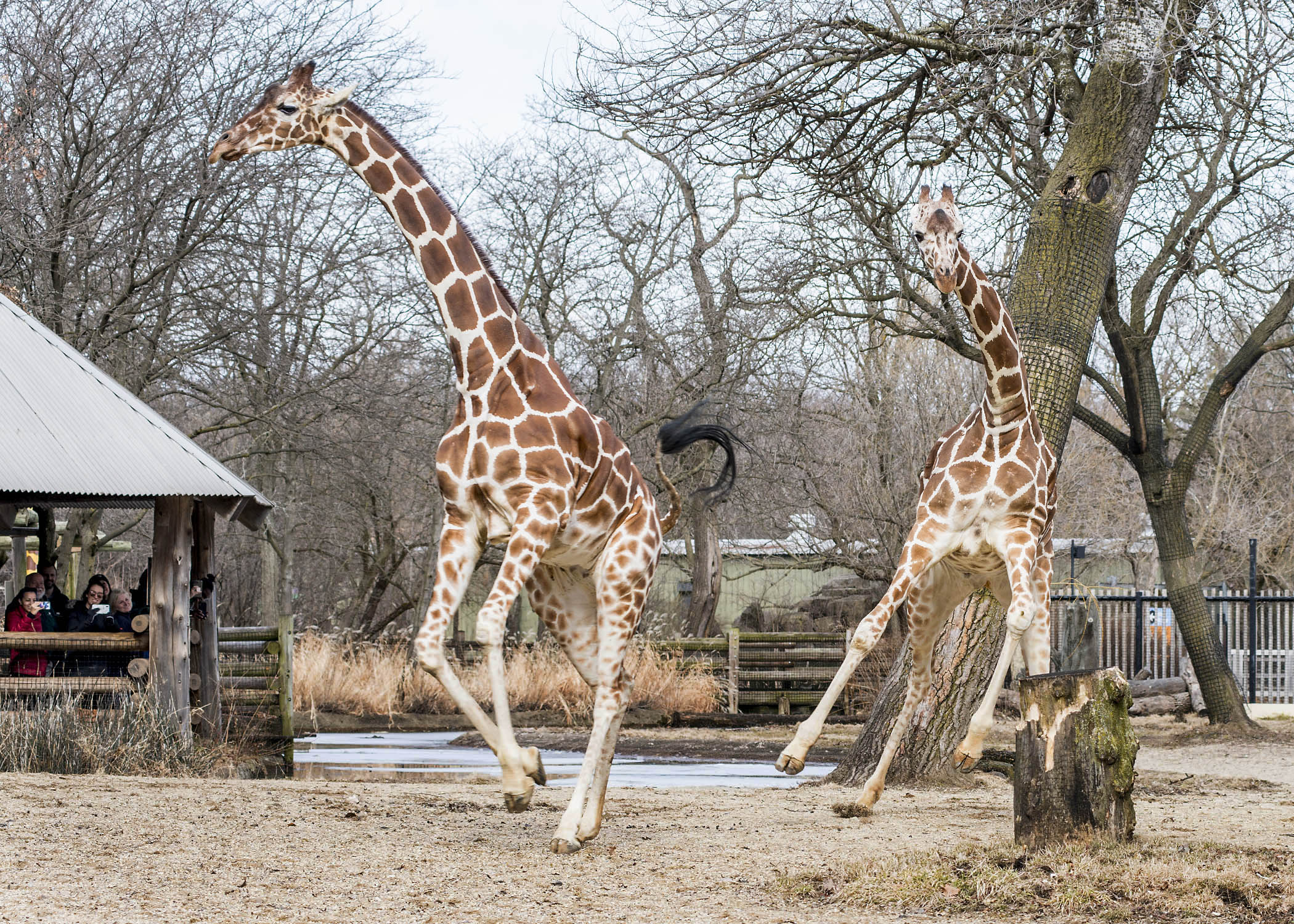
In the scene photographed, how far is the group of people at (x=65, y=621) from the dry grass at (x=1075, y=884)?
819 cm

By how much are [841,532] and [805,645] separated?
6.15 feet

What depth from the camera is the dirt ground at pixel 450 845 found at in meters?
5.39

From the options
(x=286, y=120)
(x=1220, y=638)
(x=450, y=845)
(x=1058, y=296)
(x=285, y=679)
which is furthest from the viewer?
(x=1220, y=638)

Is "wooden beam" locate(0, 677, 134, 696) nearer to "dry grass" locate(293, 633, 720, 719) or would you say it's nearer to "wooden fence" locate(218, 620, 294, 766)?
"wooden fence" locate(218, 620, 294, 766)

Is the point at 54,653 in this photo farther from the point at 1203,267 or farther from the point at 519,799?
the point at 1203,267

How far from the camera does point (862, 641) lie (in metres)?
6.85

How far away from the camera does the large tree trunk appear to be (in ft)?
31.9

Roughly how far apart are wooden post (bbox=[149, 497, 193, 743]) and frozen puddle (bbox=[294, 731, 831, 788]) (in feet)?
4.96

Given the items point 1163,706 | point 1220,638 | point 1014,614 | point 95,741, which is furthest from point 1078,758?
point 1220,638

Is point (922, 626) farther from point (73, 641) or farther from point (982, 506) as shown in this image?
point (73, 641)

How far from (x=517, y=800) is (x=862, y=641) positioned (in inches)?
73.6

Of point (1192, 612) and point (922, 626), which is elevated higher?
point (922, 626)

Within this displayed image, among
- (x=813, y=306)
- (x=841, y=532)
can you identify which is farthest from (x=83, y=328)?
(x=841, y=532)

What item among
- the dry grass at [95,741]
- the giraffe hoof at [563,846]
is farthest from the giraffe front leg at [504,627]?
the dry grass at [95,741]
